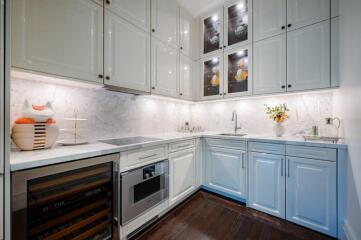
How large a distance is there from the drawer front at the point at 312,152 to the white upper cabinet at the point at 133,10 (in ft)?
6.95

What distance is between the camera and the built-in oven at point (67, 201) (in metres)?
0.85

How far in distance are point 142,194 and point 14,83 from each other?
1.40m

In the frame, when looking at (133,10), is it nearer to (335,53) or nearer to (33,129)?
(33,129)

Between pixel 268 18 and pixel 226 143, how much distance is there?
174 centimetres

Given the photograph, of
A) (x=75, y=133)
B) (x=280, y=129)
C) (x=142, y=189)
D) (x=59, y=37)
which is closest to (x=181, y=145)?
(x=142, y=189)

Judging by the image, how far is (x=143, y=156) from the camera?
149cm

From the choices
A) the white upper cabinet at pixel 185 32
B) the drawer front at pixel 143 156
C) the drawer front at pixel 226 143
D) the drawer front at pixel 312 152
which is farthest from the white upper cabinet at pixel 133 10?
the drawer front at pixel 312 152

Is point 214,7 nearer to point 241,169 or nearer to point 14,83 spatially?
point 241,169

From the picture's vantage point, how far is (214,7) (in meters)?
2.46

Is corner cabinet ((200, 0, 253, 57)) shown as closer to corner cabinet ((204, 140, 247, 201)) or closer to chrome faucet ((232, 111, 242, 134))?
chrome faucet ((232, 111, 242, 134))

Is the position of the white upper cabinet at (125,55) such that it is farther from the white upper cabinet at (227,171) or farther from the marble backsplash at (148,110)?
the white upper cabinet at (227,171)

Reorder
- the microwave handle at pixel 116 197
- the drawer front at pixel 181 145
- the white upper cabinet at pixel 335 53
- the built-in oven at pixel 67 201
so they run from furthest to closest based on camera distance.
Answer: the drawer front at pixel 181 145 → the white upper cabinet at pixel 335 53 → the microwave handle at pixel 116 197 → the built-in oven at pixel 67 201

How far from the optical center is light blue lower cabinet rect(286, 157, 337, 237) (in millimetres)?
1434

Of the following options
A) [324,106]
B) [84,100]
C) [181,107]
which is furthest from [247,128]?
[84,100]
